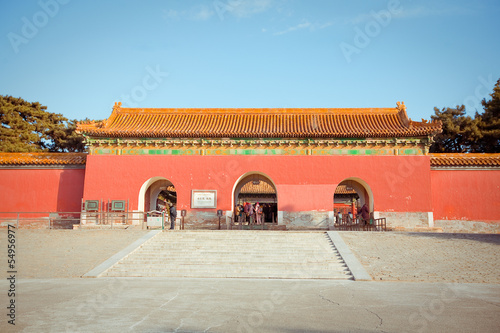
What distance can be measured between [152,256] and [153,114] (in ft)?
35.5

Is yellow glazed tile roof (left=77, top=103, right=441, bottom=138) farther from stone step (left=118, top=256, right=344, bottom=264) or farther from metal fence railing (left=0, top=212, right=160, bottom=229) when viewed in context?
stone step (left=118, top=256, right=344, bottom=264)

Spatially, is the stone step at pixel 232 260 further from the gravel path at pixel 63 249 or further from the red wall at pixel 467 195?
the red wall at pixel 467 195

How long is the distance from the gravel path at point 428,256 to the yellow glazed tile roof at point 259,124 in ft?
19.7

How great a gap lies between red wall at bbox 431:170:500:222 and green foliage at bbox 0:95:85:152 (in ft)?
71.2

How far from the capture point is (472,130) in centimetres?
2795

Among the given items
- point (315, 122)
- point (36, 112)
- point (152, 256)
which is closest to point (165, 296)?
point (152, 256)

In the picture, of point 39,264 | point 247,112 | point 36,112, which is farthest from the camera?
point 36,112

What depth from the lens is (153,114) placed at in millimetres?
21953

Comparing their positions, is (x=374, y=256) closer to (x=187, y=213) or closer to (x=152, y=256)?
(x=152, y=256)

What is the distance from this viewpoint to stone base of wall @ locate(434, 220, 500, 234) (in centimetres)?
1858

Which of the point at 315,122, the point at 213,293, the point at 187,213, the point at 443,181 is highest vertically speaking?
the point at 315,122

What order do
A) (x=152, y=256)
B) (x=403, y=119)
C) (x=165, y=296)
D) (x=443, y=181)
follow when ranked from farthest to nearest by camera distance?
(x=403, y=119)
(x=443, y=181)
(x=152, y=256)
(x=165, y=296)

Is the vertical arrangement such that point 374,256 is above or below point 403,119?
below

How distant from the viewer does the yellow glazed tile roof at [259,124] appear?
19.3 metres
